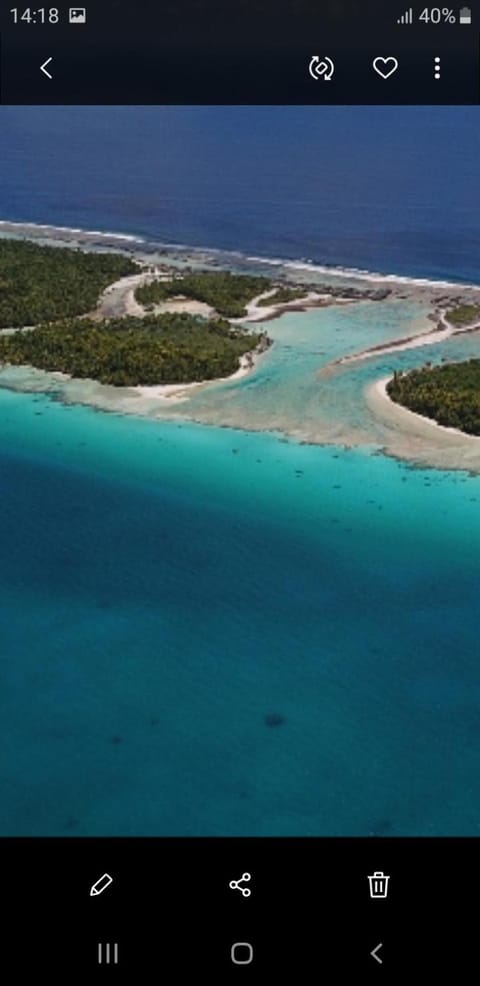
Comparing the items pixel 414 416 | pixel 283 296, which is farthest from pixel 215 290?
pixel 414 416

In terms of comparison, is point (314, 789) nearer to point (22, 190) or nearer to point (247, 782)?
point (247, 782)
